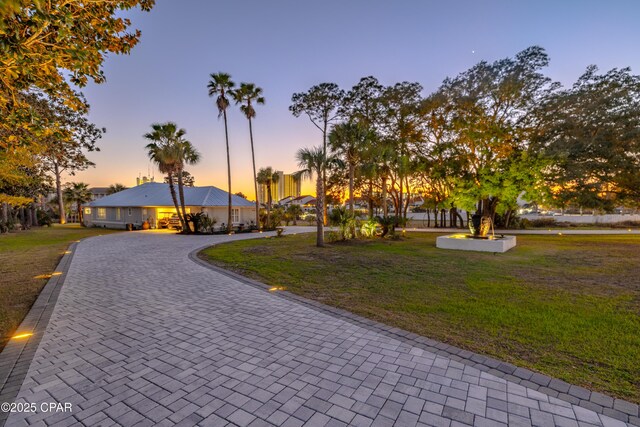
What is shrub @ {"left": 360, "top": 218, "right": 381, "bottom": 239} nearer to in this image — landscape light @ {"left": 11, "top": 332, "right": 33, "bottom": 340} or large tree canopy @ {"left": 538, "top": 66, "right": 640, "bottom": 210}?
large tree canopy @ {"left": 538, "top": 66, "right": 640, "bottom": 210}

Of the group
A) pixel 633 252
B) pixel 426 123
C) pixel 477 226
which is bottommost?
pixel 633 252

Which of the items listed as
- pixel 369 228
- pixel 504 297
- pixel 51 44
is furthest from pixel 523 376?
pixel 369 228

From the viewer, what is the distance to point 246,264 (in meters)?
9.87

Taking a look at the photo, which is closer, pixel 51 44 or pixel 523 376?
pixel 523 376

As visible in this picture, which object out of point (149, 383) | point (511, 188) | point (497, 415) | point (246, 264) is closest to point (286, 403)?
point (149, 383)

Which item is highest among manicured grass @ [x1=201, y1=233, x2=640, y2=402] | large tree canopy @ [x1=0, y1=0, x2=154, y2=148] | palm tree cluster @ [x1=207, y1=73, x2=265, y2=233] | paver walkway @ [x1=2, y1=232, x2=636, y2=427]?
palm tree cluster @ [x1=207, y1=73, x2=265, y2=233]

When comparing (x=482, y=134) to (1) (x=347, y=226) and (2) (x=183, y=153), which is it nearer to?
(1) (x=347, y=226)

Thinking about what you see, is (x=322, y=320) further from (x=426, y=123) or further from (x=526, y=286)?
(x=426, y=123)

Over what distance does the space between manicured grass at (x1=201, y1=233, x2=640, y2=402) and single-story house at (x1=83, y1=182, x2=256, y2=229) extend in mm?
17089

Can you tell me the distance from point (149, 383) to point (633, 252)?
1686 centimetres

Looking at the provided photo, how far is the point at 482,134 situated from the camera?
58.2ft

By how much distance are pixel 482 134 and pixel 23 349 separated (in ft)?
69.3

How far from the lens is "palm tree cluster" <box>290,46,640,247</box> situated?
14.7m

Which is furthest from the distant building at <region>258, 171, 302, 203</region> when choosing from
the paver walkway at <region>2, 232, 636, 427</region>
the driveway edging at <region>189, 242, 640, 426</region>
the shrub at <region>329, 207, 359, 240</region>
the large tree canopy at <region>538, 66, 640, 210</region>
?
the large tree canopy at <region>538, 66, 640, 210</region>
